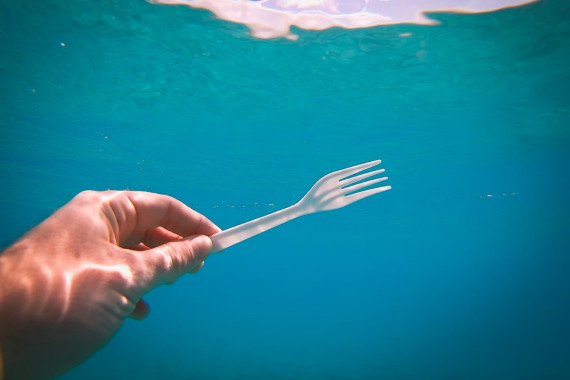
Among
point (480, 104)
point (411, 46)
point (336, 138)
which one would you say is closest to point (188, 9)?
point (411, 46)

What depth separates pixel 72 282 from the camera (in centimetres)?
150

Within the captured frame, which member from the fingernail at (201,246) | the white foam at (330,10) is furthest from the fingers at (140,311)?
the white foam at (330,10)

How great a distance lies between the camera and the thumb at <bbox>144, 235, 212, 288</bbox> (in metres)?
1.88

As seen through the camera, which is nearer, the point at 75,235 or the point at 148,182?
the point at 75,235

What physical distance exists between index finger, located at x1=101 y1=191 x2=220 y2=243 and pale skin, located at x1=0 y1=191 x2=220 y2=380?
0.01 meters

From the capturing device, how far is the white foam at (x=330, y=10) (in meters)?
7.80

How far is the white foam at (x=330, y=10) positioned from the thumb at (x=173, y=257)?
7501mm

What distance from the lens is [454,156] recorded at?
58.4 ft

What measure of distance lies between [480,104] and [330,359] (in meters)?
15.8

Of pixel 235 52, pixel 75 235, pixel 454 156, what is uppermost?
pixel 454 156

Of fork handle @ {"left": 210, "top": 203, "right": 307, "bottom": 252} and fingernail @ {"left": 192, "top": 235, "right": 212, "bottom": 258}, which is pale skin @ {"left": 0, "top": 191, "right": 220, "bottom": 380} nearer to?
fingernail @ {"left": 192, "top": 235, "right": 212, "bottom": 258}

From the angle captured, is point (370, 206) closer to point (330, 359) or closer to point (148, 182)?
point (330, 359)

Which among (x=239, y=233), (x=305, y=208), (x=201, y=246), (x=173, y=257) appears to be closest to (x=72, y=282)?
(x=173, y=257)

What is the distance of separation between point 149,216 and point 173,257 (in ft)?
1.71
